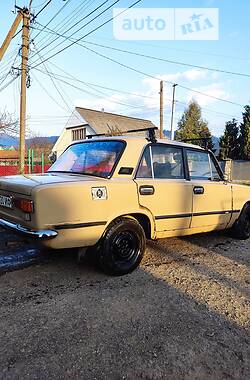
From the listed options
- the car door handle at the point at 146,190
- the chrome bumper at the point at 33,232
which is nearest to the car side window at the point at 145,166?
the car door handle at the point at 146,190

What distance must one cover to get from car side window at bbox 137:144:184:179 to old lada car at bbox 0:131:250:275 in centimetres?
1

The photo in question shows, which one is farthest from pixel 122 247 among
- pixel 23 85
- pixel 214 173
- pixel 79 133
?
pixel 79 133

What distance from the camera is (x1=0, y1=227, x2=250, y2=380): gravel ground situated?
2182 millimetres

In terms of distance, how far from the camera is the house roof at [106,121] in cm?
3203

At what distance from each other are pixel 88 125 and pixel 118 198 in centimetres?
2930

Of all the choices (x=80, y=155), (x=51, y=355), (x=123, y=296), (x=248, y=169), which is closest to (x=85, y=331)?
(x=51, y=355)

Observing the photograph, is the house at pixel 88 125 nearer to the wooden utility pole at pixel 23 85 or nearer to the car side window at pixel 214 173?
the wooden utility pole at pixel 23 85

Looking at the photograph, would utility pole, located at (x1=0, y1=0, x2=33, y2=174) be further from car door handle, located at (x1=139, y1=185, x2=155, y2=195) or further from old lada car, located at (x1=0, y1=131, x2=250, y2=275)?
car door handle, located at (x1=139, y1=185, x2=155, y2=195)

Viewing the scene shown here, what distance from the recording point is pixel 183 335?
2598 mm

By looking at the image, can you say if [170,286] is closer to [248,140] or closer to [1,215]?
[1,215]

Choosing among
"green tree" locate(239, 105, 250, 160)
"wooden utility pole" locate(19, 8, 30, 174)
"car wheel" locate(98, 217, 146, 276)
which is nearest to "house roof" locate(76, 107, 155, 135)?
"green tree" locate(239, 105, 250, 160)

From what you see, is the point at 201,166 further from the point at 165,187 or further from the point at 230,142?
the point at 230,142

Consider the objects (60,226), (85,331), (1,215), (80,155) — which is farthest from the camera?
(80,155)

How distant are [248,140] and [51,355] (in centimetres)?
3260
